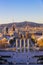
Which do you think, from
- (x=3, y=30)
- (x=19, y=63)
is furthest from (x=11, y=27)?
(x=19, y=63)

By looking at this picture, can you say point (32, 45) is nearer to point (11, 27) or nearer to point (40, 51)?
point (40, 51)

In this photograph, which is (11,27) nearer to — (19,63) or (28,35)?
(28,35)

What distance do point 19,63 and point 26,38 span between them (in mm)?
467

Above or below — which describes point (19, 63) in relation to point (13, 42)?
below

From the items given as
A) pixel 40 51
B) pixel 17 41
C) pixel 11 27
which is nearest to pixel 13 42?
pixel 17 41

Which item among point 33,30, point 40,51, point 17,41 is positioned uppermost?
point 33,30

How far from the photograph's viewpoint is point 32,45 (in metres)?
2.91

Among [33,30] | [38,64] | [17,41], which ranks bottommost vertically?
[38,64]

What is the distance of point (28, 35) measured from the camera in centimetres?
298

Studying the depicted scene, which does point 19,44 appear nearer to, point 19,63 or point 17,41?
point 17,41

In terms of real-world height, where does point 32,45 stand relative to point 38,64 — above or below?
above

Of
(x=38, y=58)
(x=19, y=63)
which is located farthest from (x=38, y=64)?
(x=19, y=63)

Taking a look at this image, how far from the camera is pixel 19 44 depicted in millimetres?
2930

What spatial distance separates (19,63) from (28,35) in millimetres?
532
